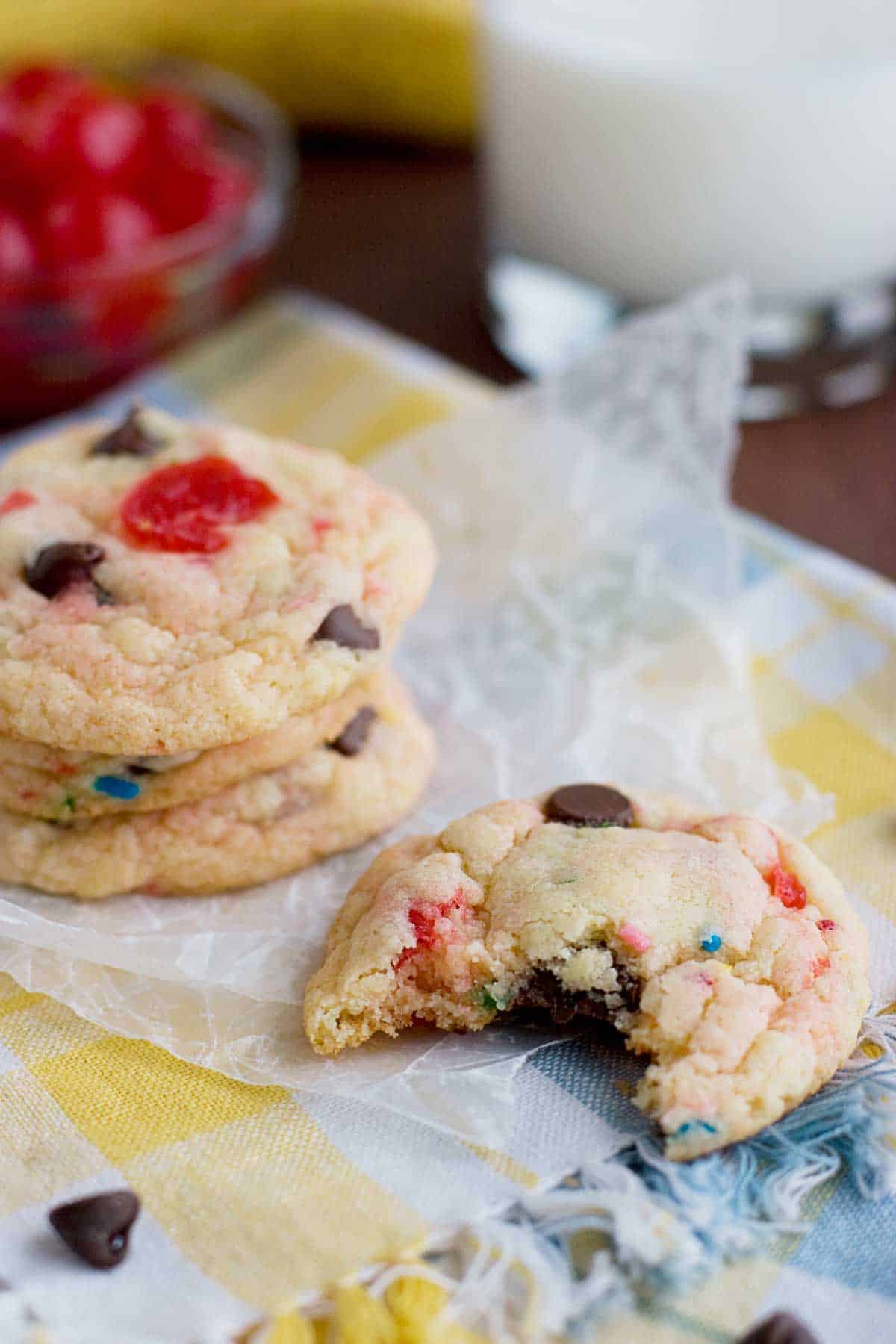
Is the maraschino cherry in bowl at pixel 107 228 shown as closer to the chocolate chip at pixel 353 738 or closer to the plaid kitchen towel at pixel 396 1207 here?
the chocolate chip at pixel 353 738

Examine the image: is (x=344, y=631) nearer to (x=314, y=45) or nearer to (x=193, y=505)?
Answer: (x=193, y=505)

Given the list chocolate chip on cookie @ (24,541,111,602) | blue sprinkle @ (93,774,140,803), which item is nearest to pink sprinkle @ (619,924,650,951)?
blue sprinkle @ (93,774,140,803)

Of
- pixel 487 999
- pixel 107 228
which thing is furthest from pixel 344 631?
pixel 107 228

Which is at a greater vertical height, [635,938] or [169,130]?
[169,130]

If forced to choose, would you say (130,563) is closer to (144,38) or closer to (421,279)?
(421,279)

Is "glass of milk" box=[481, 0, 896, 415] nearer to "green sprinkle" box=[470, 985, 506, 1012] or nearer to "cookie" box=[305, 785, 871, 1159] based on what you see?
"cookie" box=[305, 785, 871, 1159]

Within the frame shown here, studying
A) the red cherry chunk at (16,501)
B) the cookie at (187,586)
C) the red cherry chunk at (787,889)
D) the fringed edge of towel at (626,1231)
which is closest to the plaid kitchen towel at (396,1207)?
the fringed edge of towel at (626,1231)

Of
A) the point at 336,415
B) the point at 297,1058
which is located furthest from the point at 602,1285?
the point at 336,415
